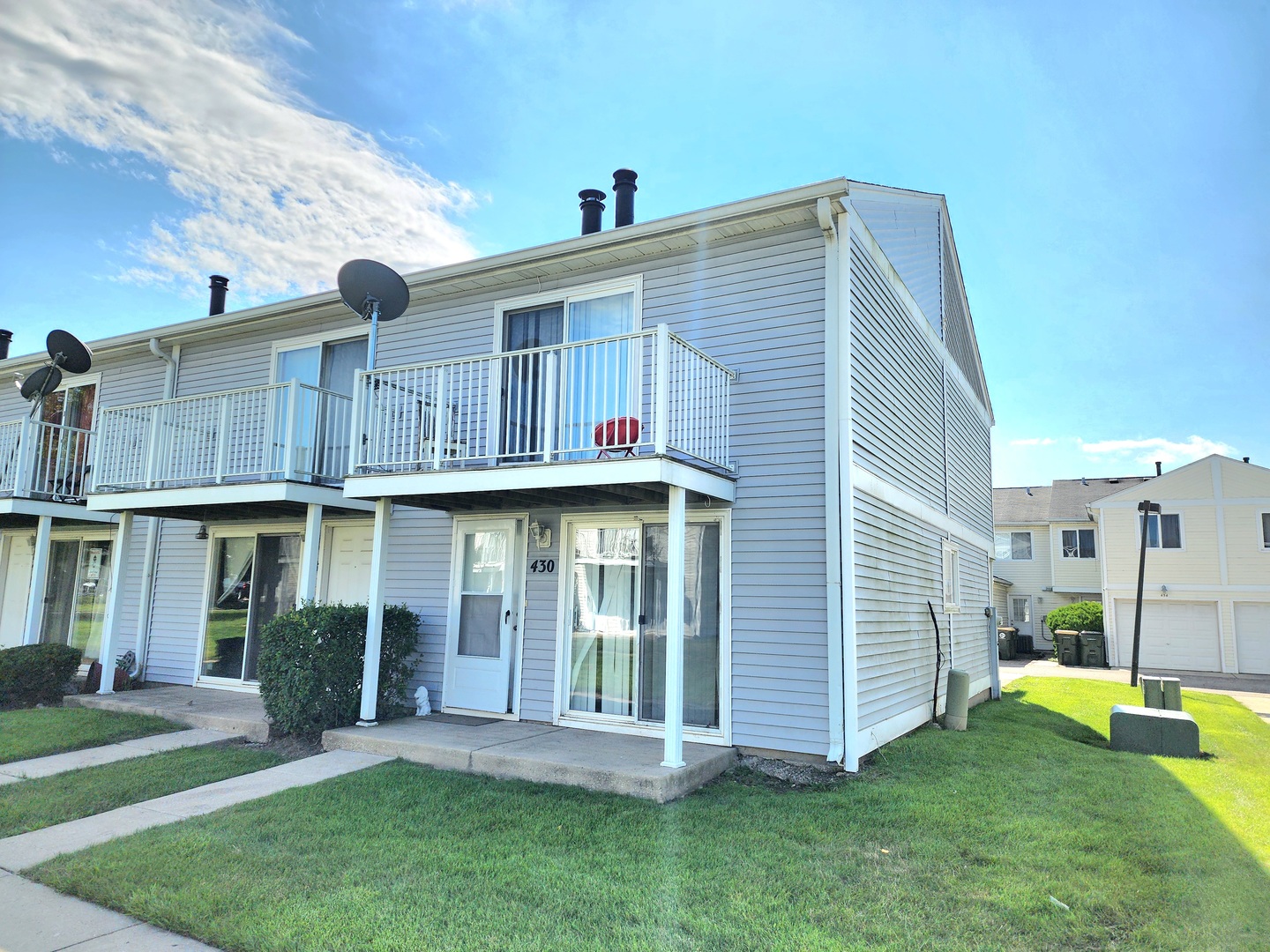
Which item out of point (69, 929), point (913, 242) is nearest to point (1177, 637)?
point (913, 242)

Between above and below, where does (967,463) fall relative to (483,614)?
above

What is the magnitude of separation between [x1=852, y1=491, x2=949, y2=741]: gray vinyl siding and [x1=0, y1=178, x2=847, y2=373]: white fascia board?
275 cm

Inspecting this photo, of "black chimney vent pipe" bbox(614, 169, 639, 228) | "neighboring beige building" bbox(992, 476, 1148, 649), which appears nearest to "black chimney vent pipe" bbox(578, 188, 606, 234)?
"black chimney vent pipe" bbox(614, 169, 639, 228)

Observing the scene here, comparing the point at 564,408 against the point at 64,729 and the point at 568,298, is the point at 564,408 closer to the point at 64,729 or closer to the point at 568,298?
the point at 568,298

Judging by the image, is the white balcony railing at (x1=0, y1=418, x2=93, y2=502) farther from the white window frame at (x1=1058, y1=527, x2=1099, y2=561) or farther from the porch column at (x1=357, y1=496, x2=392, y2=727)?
the white window frame at (x1=1058, y1=527, x2=1099, y2=561)

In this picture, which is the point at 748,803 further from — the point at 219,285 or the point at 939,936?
the point at 219,285

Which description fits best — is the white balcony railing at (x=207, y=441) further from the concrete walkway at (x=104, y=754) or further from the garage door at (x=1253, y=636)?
the garage door at (x=1253, y=636)

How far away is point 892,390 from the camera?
8.63 metres

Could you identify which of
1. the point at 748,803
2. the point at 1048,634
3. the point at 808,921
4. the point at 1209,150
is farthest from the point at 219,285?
the point at 1048,634

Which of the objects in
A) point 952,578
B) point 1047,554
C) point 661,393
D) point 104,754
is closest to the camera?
point 661,393

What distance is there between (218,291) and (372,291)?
21.7 ft

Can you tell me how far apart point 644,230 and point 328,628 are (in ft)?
16.6

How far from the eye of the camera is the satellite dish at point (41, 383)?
1163 cm

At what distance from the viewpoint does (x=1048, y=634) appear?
2808 centimetres
